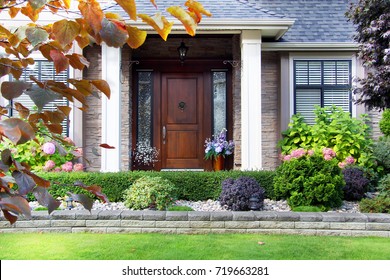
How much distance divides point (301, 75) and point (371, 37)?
7.56ft

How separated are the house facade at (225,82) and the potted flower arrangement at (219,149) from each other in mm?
216

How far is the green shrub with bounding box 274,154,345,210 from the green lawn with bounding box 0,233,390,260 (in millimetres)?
841

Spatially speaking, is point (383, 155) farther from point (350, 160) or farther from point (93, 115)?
point (93, 115)

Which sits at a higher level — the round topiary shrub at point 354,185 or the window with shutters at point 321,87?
the window with shutters at point 321,87

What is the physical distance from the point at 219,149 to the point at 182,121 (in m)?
1.18

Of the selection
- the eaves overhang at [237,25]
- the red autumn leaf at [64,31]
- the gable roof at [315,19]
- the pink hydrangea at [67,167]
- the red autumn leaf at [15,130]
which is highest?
the gable roof at [315,19]

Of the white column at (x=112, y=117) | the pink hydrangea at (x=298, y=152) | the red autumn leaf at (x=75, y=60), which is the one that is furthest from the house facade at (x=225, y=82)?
the red autumn leaf at (x=75, y=60)

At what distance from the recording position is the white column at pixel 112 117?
7.50 metres

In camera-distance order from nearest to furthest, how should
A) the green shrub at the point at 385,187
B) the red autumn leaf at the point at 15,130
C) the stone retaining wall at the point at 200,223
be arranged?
the red autumn leaf at the point at 15,130
the stone retaining wall at the point at 200,223
the green shrub at the point at 385,187

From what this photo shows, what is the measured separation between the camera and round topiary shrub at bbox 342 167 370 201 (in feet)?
22.0

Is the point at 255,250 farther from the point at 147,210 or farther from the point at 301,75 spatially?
the point at 301,75

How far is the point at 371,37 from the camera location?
675 cm

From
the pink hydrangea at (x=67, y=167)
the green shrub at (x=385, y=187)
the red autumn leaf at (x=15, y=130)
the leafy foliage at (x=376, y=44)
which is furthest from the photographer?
the pink hydrangea at (x=67, y=167)

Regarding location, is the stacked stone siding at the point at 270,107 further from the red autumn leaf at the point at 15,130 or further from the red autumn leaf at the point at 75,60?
the red autumn leaf at the point at 15,130
